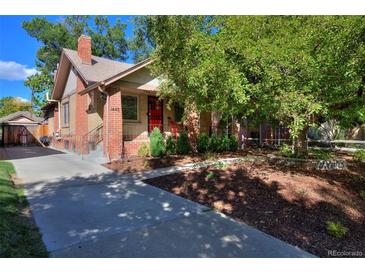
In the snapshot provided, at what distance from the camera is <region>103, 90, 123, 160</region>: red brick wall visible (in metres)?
10.2

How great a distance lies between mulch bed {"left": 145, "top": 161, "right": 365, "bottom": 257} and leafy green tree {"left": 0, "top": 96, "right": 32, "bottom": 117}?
167 ft

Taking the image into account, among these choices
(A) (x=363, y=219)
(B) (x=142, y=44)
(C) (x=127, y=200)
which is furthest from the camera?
(B) (x=142, y=44)

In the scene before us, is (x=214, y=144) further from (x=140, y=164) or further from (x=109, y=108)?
(x=109, y=108)

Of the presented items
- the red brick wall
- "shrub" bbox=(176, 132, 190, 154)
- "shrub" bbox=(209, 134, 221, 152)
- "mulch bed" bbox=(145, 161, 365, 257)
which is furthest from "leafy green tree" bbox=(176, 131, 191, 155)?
"mulch bed" bbox=(145, 161, 365, 257)

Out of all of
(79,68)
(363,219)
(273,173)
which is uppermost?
(79,68)

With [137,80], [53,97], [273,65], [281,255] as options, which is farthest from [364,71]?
[53,97]

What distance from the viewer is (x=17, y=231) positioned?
150 inches

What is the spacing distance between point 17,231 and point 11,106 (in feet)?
181

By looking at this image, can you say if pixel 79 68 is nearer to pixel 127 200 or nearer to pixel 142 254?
pixel 127 200

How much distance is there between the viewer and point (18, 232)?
149 inches

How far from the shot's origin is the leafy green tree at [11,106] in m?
49.3

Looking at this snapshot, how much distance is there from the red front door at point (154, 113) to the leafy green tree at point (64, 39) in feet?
63.9

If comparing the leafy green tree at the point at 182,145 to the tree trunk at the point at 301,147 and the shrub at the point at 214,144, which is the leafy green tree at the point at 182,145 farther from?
the tree trunk at the point at 301,147

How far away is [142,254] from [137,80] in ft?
30.3
